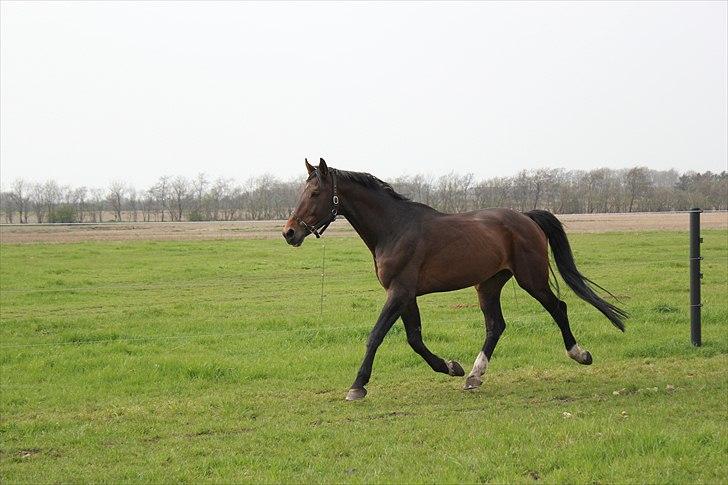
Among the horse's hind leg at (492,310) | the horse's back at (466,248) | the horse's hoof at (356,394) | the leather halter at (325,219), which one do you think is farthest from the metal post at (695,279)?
the leather halter at (325,219)

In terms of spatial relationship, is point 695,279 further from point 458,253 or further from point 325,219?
point 325,219

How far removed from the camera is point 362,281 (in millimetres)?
17859

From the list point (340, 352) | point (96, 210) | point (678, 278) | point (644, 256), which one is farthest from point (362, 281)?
point (96, 210)

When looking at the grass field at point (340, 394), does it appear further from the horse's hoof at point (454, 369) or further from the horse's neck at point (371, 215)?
the horse's neck at point (371, 215)

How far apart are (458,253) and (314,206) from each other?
4.87 feet

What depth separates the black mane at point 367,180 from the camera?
7254 mm

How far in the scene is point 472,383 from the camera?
7.22 metres

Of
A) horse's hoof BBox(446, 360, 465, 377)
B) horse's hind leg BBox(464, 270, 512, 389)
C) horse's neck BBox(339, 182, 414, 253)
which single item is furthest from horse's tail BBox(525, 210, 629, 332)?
horse's neck BBox(339, 182, 414, 253)

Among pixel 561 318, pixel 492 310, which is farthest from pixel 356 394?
pixel 561 318

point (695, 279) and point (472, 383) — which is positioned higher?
point (695, 279)

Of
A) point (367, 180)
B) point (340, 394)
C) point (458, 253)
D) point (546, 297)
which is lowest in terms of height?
point (340, 394)

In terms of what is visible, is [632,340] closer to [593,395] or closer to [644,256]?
[593,395]

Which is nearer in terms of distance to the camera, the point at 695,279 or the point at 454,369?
the point at 454,369

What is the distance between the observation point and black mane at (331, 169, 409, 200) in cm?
725
